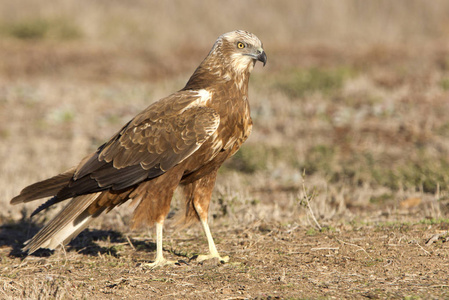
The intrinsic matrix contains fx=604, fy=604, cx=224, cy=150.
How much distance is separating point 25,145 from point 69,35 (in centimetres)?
1273

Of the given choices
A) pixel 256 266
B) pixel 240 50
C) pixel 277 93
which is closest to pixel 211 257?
pixel 256 266

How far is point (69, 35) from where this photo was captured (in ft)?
74.5

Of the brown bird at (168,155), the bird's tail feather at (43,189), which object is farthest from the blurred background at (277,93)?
the bird's tail feather at (43,189)

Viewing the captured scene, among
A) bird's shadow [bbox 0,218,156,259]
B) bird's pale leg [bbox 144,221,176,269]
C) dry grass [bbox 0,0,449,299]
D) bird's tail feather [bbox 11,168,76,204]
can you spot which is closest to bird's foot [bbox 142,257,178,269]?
bird's pale leg [bbox 144,221,176,269]

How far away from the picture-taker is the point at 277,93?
13.3m

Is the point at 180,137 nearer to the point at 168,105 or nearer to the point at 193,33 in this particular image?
the point at 168,105

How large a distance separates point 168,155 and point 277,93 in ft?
28.5

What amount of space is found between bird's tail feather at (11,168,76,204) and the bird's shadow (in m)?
0.65

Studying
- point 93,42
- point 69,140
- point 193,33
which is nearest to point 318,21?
point 193,33

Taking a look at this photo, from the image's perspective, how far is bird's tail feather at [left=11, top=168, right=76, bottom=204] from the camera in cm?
508

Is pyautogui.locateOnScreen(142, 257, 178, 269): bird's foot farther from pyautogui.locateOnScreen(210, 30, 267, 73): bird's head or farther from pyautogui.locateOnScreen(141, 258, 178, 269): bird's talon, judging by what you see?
pyautogui.locateOnScreen(210, 30, 267, 73): bird's head

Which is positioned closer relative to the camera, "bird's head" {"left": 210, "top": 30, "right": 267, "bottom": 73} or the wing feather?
the wing feather

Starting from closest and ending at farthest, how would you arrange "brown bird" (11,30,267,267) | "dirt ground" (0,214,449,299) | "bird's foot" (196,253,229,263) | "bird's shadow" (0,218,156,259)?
"dirt ground" (0,214,449,299)
"brown bird" (11,30,267,267)
"bird's foot" (196,253,229,263)
"bird's shadow" (0,218,156,259)

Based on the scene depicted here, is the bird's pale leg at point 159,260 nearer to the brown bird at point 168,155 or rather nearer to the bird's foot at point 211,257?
the brown bird at point 168,155
